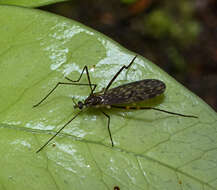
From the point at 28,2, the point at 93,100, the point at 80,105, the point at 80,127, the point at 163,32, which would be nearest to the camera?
the point at 28,2

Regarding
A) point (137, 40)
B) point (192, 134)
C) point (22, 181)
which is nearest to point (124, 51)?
point (192, 134)

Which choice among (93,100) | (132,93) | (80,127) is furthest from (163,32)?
(80,127)

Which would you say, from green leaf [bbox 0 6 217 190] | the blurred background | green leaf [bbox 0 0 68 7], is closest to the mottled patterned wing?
green leaf [bbox 0 6 217 190]

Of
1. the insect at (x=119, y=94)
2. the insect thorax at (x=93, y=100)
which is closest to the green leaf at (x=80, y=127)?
the insect at (x=119, y=94)

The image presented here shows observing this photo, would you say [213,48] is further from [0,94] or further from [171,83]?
[0,94]

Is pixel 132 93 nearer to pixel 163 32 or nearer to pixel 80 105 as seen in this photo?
pixel 80 105
